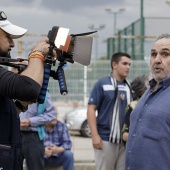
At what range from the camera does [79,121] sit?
540 inches

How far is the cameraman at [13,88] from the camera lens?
122 inches

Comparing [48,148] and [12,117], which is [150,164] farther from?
[48,148]

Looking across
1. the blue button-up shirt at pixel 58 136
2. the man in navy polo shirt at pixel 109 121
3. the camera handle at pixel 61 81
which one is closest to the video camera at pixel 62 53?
the camera handle at pixel 61 81

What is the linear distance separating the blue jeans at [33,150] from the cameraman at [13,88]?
110 inches

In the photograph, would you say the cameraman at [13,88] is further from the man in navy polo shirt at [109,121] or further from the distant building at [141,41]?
the distant building at [141,41]

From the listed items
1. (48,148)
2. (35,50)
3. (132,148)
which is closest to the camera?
(35,50)

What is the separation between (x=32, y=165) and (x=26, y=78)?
3.42m

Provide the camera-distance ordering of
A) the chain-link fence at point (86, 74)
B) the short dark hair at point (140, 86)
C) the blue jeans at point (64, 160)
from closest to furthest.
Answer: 1. the short dark hair at point (140, 86)
2. the blue jeans at point (64, 160)
3. the chain-link fence at point (86, 74)

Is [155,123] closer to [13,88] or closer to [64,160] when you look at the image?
[13,88]

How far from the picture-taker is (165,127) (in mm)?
3459

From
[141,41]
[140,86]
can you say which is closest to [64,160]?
[140,86]

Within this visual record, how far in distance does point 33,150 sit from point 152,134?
3.04 m

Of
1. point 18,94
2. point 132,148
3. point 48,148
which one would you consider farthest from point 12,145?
point 48,148

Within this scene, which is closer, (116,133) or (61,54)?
(61,54)
